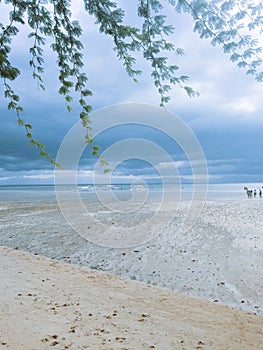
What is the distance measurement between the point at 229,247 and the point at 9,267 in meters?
7.35

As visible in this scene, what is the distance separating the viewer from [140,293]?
5789mm

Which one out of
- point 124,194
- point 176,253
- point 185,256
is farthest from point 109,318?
point 124,194

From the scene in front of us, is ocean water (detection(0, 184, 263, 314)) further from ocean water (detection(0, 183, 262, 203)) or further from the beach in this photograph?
ocean water (detection(0, 183, 262, 203))

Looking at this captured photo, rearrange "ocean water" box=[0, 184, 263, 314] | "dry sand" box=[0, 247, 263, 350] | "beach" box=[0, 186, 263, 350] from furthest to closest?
"ocean water" box=[0, 184, 263, 314] → "beach" box=[0, 186, 263, 350] → "dry sand" box=[0, 247, 263, 350]

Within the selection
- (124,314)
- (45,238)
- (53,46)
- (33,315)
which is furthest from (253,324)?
(45,238)

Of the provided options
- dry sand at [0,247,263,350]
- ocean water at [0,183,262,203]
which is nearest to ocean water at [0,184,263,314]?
dry sand at [0,247,263,350]

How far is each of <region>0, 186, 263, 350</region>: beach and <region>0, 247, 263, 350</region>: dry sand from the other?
14 mm

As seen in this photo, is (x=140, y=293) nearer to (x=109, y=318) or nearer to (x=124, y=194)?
(x=109, y=318)

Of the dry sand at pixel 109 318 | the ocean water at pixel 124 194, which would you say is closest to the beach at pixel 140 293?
the dry sand at pixel 109 318

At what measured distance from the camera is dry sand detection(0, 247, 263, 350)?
3.77 meters

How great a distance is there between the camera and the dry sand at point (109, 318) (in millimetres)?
3768

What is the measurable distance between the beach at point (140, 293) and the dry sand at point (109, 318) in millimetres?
14

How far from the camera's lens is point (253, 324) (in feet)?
15.0

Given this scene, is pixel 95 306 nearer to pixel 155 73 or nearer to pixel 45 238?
pixel 155 73
